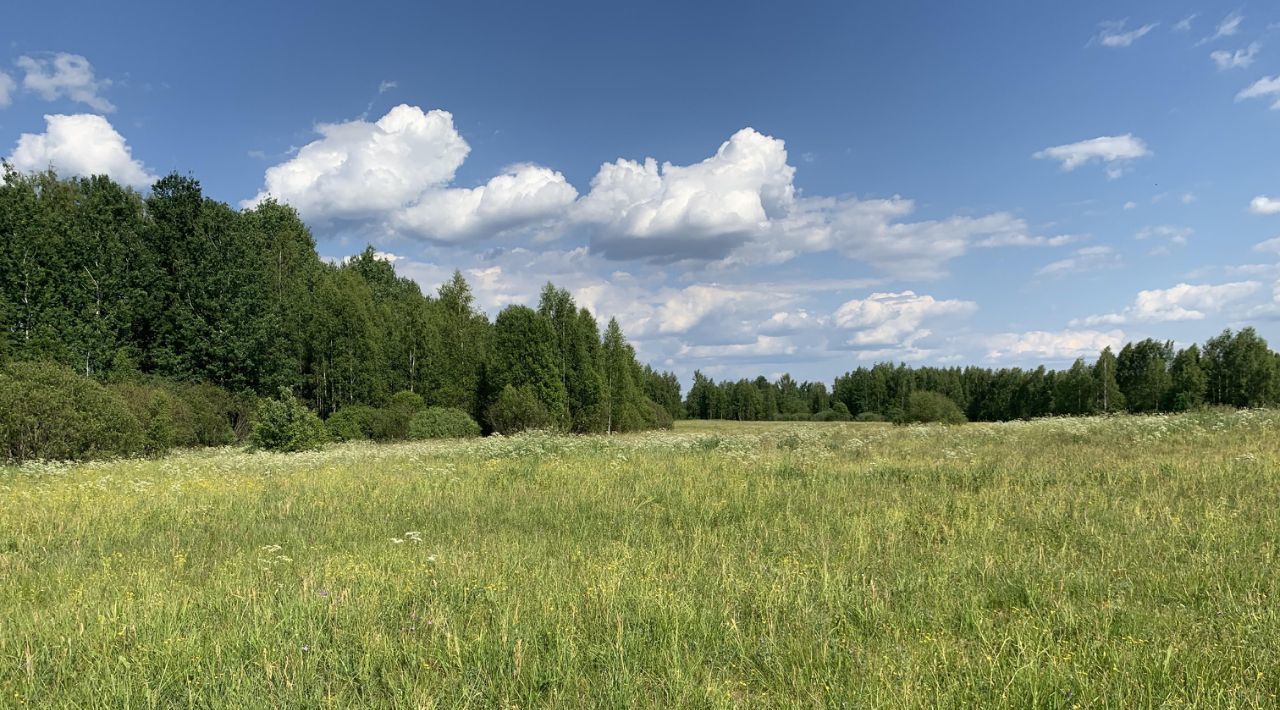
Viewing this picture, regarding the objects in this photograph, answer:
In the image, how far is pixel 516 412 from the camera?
3997 cm

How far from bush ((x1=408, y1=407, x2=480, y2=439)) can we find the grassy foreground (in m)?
26.1

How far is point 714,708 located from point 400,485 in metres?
9.53

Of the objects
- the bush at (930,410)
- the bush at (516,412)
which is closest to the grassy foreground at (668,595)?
the bush at (516,412)

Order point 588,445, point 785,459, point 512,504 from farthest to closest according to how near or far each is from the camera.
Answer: point 588,445
point 785,459
point 512,504

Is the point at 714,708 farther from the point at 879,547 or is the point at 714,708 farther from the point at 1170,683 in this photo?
the point at 879,547

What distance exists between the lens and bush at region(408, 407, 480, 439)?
36.2 meters

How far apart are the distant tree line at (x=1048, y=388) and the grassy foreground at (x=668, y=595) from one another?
47.0m

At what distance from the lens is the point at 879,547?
21.1 ft

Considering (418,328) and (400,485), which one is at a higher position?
(418,328)

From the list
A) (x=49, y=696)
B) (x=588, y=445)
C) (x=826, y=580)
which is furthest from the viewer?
(x=588, y=445)

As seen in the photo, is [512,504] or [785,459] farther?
[785,459]

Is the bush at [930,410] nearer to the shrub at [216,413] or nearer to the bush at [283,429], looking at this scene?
the bush at [283,429]

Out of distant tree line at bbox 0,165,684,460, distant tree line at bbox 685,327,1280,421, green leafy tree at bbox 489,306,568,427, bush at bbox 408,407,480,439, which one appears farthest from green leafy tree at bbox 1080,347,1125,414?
bush at bbox 408,407,480,439

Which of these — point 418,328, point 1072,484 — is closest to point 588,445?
point 1072,484
